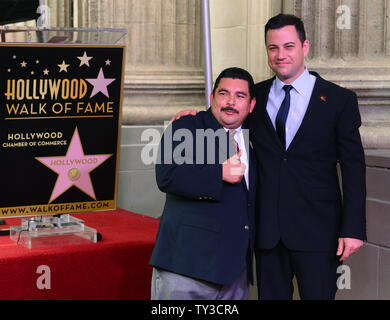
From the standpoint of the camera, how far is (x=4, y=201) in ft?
10.9

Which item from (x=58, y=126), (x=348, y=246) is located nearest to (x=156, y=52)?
(x=58, y=126)

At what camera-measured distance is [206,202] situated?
271cm

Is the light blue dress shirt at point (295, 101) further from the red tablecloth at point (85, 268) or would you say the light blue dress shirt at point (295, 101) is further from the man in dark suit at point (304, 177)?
the red tablecloth at point (85, 268)

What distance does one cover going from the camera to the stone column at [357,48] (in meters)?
4.07

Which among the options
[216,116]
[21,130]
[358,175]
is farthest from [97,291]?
[358,175]

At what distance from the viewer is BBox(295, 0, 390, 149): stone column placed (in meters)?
4.07

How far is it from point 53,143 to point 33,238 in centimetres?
44

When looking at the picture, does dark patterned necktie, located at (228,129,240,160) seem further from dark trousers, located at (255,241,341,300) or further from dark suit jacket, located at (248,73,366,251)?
dark trousers, located at (255,241,341,300)

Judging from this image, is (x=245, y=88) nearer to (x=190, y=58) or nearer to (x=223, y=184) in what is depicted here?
(x=223, y=184)

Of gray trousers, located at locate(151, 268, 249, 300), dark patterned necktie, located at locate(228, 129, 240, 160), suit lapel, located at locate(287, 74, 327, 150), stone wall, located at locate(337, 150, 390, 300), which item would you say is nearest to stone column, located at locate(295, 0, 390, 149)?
stone wall, located at locate(337, 150, 390, 300)

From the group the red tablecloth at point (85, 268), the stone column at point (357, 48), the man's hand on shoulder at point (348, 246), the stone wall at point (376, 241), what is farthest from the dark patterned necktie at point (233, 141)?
the stone column at point (357, 48)

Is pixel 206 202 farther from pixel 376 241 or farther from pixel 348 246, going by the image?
pixel 376 241

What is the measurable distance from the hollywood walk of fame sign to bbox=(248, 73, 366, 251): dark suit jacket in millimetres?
905

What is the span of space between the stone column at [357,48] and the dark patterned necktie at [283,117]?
1.23 m
